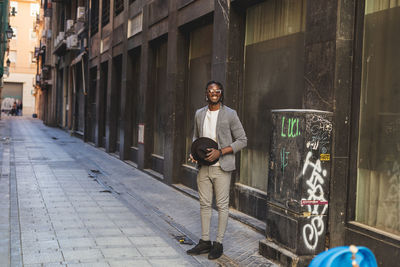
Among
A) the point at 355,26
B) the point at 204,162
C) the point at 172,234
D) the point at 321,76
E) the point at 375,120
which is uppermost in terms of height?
the point at 355,26

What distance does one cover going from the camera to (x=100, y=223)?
22.6 feet

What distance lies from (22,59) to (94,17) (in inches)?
1987

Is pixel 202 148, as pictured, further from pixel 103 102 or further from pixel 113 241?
pixel 103 102

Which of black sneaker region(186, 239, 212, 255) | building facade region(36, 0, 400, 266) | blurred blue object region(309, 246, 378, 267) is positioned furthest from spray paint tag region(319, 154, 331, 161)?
blurred blue object region(309, 246, 378, 267)

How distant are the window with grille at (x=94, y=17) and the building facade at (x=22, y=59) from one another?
159 ft

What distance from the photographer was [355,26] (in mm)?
5355

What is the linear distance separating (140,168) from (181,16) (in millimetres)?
4622

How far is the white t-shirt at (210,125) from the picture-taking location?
548cm

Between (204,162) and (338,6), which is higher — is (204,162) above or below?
below

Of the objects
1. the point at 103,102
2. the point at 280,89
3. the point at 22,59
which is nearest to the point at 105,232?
the point at 280,89

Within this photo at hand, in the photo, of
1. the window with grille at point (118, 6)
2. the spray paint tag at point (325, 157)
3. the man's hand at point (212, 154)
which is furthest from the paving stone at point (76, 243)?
the window with grille at point (118, 6)

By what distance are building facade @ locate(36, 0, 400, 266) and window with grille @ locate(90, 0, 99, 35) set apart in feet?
20.9

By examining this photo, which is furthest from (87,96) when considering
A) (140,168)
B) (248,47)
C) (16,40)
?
(16,40)

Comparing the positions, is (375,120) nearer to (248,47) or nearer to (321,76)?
(321,76)
